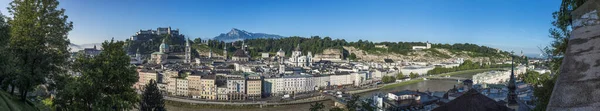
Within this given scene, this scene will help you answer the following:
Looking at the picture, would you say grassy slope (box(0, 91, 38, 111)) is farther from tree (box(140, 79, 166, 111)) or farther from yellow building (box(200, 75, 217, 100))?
yellow building (box(200, 75, 217, 100))

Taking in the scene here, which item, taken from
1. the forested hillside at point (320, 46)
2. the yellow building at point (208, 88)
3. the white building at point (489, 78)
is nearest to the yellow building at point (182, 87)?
the yellow building at point (208, 88)

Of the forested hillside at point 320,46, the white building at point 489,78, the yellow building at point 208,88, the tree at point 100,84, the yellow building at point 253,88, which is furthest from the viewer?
the forested hillside at point 320,46

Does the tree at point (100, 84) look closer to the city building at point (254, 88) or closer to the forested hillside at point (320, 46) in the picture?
the city building at point (254, 88)

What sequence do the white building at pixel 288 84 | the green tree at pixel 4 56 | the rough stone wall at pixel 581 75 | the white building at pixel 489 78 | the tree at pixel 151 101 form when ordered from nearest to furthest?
the rough stone wall at pixel 581 75
the green tree at pixel 4 56
the tree at pixel 151 101
the white building at pixel 288 84
the white building at pixel 489 78

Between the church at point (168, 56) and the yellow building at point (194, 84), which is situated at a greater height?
the church at point (168, 56)

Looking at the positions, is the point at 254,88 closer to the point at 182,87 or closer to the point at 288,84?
the point at 288,84

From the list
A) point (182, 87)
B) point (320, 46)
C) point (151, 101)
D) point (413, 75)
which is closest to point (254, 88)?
point (182, 87)

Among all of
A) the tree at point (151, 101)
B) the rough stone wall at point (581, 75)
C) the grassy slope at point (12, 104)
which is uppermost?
the rough stone wall at point (581, 75)
